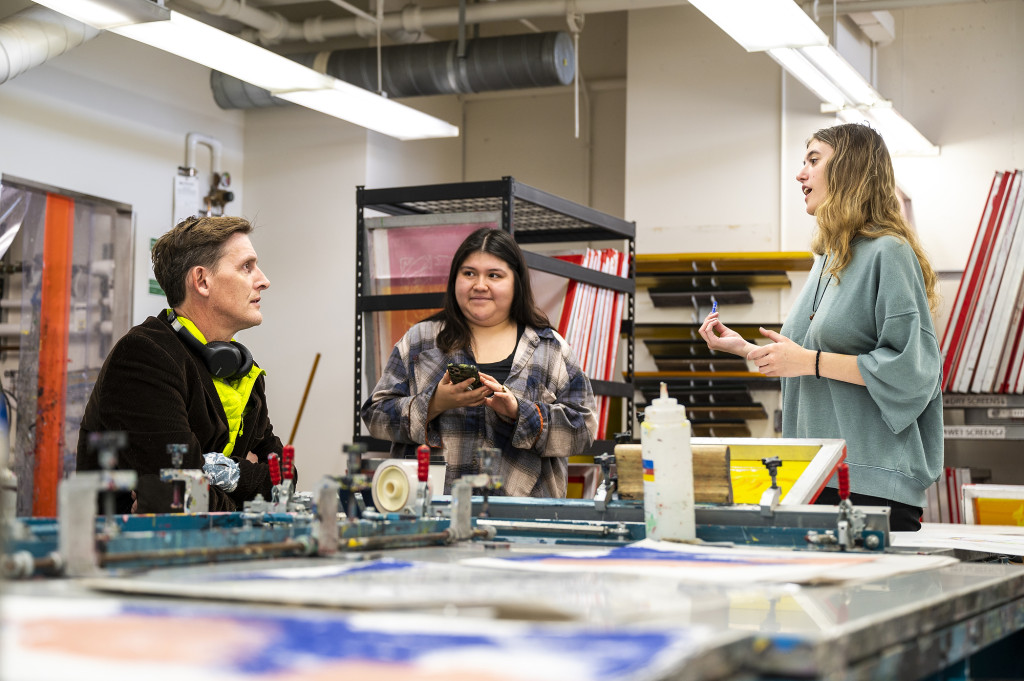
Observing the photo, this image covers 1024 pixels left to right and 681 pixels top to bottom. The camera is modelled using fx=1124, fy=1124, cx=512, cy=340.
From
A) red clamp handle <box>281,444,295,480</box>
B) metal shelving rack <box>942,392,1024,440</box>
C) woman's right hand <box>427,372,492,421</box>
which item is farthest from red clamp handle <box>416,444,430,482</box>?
metal shelving rack <box>942,392,1024,440</box>

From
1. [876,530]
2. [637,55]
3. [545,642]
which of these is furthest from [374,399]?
[637,55]

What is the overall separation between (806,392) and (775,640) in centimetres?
146

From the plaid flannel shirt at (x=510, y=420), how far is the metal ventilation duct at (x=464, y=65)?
8.92 ft

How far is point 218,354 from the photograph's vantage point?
2281 mm

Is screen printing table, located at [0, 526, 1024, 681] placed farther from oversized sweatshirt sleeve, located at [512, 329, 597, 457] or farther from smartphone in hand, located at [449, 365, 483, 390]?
oversized sweatshirt sleeve, located at [512, 329, 597, 457]

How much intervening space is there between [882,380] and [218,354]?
1.29 meters

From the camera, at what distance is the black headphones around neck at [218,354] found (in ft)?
7.50

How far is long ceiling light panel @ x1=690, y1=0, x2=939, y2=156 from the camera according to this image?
3.37 m

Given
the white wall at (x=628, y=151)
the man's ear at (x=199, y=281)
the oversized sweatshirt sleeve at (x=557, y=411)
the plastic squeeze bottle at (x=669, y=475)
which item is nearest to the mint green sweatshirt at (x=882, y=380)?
the plastic squeeze bottle at (x=669, y=475)

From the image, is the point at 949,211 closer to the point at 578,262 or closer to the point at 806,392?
the point at 578,262

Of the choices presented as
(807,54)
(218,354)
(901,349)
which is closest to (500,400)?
(218,354)

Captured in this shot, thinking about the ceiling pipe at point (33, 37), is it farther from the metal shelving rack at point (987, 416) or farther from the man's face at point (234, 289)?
the metal shelving rack at point (987, 416)

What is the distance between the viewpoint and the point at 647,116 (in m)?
5.57

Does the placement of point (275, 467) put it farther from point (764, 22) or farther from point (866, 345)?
point (764, 22)
